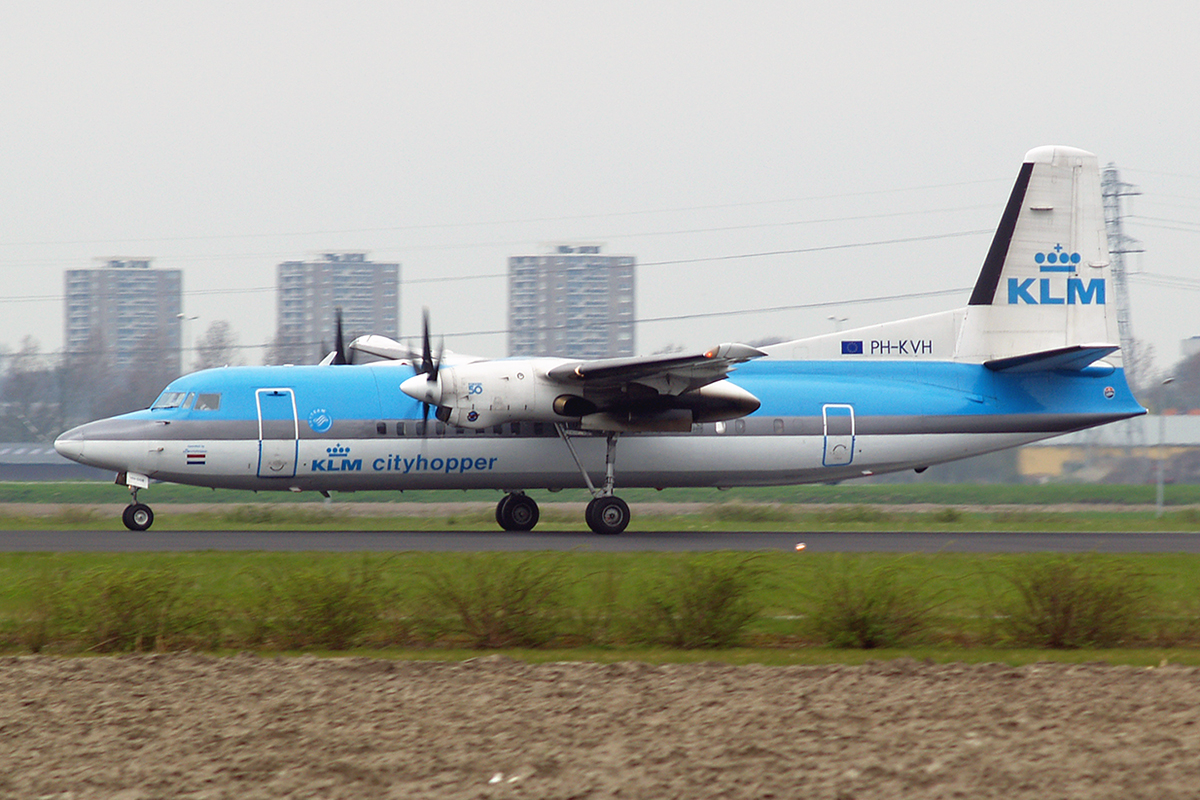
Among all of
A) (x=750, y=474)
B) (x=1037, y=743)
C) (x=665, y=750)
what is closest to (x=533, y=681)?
(x=665, y=750)

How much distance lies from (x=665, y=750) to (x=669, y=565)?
685 cm

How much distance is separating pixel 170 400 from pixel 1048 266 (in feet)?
64.9

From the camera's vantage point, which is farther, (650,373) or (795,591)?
(650,373)

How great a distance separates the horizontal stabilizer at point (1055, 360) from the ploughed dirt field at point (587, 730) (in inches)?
635

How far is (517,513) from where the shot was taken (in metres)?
26.5

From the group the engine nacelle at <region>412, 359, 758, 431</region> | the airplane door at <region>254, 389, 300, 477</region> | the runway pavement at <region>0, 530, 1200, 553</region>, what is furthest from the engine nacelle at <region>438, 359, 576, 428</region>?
the airplane door at <region>254, 389, 300, 477</region>

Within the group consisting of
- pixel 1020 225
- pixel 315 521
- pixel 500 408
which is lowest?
pixel 315 521

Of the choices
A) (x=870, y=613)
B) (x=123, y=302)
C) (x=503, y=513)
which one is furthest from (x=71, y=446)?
(x=123, y=302)

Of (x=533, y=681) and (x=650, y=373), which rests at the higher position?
(x=650, y=373)

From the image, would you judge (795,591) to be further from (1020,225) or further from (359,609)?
(1020,225)

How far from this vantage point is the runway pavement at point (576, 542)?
2005cm

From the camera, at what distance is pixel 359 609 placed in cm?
1198

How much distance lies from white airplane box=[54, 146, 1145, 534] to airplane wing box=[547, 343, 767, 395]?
0.06m

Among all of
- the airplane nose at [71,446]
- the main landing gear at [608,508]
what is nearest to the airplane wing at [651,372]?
the main landing gear at [608,508]
